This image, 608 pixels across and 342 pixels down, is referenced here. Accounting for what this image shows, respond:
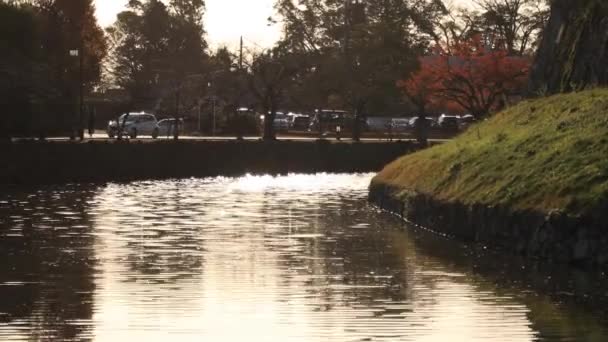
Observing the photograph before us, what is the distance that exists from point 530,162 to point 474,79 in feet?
182

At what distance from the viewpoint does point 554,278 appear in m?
26.8

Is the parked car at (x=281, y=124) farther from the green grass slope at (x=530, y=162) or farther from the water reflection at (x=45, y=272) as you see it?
the water reflection at (x=45, y=272)

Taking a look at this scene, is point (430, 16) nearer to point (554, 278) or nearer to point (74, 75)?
point (74, 75)

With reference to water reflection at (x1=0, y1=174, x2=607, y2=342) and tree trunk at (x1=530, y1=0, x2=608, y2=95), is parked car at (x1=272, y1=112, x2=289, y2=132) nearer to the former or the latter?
tree trunk at (x1=530, y1=0, x2=608, y2=95)

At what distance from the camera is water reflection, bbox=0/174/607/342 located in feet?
66.3

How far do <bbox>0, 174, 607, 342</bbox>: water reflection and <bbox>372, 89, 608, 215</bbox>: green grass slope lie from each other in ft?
5.57

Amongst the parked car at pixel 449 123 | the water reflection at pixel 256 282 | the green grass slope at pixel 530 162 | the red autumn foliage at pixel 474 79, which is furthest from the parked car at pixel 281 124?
the water reflection at pixel 256 282

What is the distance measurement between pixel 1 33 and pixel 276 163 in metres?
19.0

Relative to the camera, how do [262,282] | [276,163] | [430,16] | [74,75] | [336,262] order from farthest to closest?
1. [430,16]
2. [74,75]
3. [276,163]
4. [336,262]
5. [262,282]

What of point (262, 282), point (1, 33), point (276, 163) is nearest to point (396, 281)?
point (262, 282)

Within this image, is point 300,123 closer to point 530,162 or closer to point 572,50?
point 572,50

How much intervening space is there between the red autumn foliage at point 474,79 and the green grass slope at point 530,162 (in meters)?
36.9

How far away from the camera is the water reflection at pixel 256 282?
66.3 feet

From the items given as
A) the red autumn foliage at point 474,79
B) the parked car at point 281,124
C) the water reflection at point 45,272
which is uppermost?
the red autumn foliage at point 474,79
